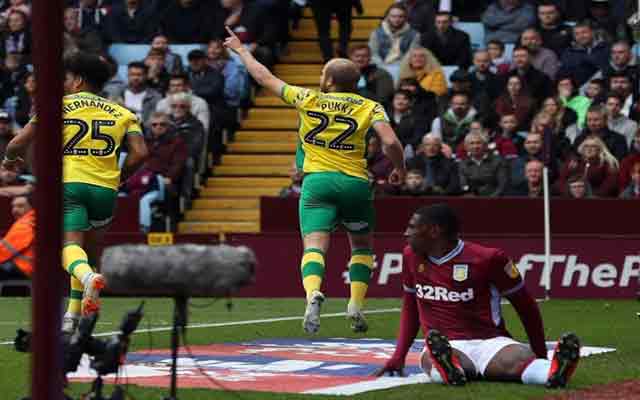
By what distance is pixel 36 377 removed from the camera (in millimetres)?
5957

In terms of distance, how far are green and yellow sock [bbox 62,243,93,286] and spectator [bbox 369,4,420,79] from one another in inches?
501

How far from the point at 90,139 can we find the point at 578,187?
971 cm

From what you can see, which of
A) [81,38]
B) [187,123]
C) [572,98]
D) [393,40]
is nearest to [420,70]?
[393,40]

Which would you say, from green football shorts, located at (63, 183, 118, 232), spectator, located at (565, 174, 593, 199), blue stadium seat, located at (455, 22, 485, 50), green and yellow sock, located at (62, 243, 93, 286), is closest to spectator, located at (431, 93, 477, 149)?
spectator, located at (565, 174, 593, 199)

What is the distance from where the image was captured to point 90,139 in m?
12.1

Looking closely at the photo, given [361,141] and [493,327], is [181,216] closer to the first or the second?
[361,141]

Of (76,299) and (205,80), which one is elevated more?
(76,299)

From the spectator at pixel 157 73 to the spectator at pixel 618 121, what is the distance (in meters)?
6.86

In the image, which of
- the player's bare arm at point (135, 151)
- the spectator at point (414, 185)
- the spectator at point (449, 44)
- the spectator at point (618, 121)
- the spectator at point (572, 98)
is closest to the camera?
the player's bare arm at point (135, 151)

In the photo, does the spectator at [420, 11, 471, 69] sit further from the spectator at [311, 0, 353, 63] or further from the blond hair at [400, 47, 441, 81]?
the spectator at [311, 0, 353, 63]

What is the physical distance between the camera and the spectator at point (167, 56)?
975 inches

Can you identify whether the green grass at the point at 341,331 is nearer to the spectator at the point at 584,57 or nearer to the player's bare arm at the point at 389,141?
the player's bare arm at the point at 389,141

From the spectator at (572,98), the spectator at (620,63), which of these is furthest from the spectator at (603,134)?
the spectator at (620,63)

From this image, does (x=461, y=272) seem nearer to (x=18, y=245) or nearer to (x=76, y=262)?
(x=76, y=262)
